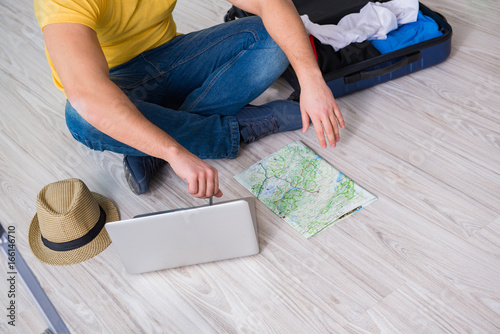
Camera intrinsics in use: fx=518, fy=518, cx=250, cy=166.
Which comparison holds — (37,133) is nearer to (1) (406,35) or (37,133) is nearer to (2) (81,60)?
(2) (81,60)

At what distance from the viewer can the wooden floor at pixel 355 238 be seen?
1160 millimetres

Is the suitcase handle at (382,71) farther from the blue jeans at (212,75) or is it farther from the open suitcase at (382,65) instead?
the blue jeans at (212,75)

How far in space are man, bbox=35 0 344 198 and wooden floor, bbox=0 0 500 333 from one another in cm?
12

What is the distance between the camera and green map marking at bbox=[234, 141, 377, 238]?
136 centimetres

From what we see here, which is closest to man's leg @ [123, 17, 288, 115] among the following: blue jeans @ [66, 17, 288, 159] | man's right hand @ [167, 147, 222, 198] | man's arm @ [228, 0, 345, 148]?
blue jeans @ [66, 17, 288, 159]

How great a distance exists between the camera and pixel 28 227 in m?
1.50

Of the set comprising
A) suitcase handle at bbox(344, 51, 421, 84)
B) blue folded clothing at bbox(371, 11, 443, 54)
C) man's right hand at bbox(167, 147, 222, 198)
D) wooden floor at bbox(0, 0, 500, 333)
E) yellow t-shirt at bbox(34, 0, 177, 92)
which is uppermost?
yellow t-shirt at bbox(34, 0, 177, 92)

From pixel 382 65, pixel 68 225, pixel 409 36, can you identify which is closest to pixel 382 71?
pixel 382 65

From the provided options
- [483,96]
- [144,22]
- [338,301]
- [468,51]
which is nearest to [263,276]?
[338,301]

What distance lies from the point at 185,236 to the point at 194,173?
19cm

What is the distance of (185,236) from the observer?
1213 millimetres

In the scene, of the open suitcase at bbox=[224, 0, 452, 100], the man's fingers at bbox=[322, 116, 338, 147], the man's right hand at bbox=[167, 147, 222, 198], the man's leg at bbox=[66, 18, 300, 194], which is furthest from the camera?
the open suitcase at bbox=[224, 0, 452, 100]

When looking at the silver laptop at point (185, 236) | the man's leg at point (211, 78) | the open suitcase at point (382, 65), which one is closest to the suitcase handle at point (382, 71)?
the open suitcase at point (382, 65)

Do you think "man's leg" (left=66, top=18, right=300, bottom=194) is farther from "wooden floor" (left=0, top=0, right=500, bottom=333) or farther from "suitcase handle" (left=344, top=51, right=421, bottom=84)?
"suitcase handle" (left=344, top=51, right=421, bottom=84)
